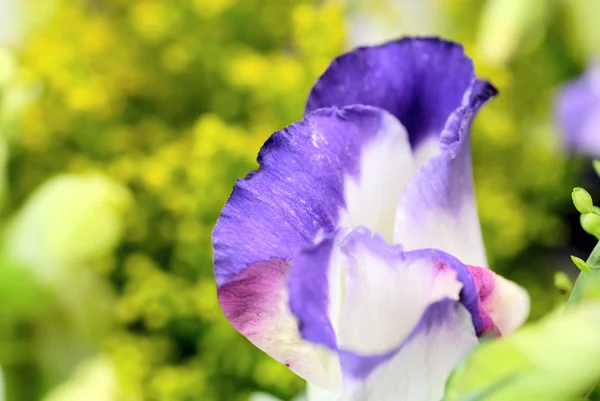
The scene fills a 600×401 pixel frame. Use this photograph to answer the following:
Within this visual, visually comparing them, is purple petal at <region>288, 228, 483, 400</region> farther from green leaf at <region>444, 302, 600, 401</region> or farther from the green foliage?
the green foliage

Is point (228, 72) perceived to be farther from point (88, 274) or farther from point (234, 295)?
point (234, 295)

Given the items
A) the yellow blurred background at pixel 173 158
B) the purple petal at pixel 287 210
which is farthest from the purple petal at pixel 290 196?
the yellow blurred background at pixel 173 158

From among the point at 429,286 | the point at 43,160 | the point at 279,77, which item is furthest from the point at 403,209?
the point at 43,160

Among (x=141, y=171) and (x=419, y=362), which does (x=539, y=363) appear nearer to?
(x=419, y=362)

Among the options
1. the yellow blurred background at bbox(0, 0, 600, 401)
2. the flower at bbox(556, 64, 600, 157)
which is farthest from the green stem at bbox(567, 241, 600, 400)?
the flower at bbox(556, 64, 600, 157)

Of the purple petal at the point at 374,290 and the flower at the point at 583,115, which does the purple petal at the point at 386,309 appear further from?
the flower at the point at 583,115

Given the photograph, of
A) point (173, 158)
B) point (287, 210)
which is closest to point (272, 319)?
point (287, 210)
